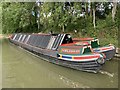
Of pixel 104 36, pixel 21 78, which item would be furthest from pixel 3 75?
pixel 104 36

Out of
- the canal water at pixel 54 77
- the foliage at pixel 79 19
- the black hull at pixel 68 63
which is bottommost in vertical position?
the canal water at pixel 54 77

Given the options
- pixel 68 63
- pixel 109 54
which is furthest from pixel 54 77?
pixel 109 54

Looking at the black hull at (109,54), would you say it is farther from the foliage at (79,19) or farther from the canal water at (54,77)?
the foliage at (79,19)

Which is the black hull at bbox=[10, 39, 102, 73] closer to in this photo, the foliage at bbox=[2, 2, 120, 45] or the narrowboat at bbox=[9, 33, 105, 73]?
the narrowboat at bbox=[9, 33, 105, 73]

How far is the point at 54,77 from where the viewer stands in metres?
8.74

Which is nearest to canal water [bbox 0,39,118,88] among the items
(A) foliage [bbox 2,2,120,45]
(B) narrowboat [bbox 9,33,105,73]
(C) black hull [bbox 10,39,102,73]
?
(C) black hull [bbox 10,39,102,73]

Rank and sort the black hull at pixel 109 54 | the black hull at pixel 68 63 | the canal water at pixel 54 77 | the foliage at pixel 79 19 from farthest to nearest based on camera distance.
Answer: the foliage at pixel 79 19 < the black hull at pixel 109 54 < the black hull at pixel 68 63 < the canal water at pixel 54 77

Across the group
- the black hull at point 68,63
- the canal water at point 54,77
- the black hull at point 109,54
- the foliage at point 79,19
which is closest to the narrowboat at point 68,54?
the black hull at point 68,63

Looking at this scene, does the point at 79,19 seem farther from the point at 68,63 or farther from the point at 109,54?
the point at 68,63

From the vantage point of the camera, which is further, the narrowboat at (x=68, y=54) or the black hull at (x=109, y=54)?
the black hull at (x=109, y=54)

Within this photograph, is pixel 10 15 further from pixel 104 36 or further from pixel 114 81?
pixel 114 81

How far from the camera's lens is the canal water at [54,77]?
7637mm

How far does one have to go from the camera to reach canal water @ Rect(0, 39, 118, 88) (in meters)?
7.64

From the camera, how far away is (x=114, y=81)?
774 centimetres
